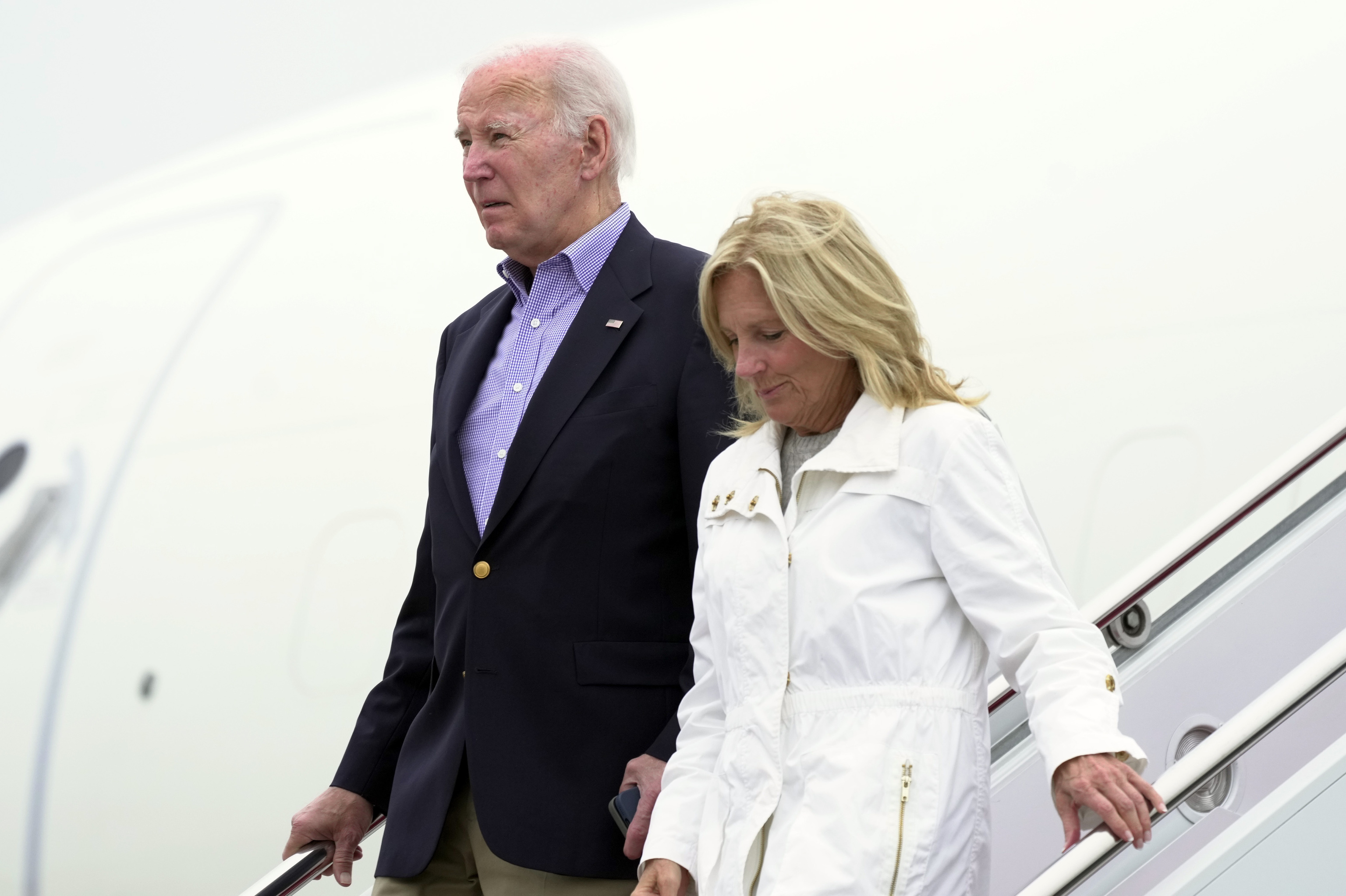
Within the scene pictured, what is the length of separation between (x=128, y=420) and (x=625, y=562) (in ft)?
10.3

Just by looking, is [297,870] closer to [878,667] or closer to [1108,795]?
[878,667]

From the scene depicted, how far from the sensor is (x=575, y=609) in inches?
59.9

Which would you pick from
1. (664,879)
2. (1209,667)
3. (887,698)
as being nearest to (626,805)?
(664,879)

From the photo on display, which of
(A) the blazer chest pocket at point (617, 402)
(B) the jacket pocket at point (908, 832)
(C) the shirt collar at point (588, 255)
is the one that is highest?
(C) the shirt collar at point (588, 255)

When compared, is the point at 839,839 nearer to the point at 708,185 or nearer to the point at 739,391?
the point at 739,391

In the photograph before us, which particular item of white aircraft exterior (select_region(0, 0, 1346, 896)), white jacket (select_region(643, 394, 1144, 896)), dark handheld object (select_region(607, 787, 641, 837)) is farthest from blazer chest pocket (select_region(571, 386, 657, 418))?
white aircraft exterior (select_region(0, 0, 1346, 896))

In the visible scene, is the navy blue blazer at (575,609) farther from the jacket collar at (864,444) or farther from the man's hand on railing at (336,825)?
the jacket collar at (864,444)

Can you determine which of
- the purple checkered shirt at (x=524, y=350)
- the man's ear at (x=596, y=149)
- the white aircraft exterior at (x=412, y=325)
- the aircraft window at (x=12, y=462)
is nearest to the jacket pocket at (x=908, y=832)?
the purple checkered shirt at (x=524, y=350)

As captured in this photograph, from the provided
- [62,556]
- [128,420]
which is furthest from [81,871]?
[128,420]

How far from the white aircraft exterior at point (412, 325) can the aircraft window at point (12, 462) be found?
0.04m

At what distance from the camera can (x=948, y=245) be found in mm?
3674

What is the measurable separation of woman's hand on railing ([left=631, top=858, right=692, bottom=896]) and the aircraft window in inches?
142

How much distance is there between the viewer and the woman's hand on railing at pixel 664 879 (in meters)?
1.29

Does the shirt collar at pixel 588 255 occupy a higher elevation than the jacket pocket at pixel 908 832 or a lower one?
higher
